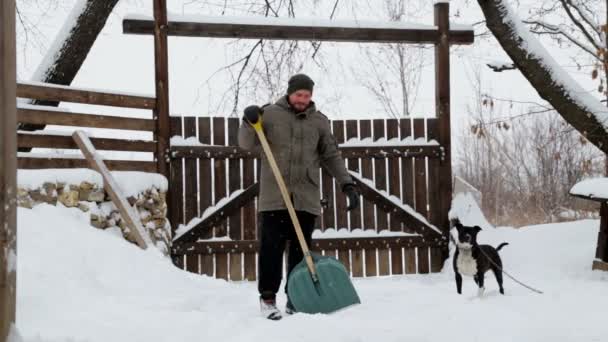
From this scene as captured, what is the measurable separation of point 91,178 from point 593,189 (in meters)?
4.82

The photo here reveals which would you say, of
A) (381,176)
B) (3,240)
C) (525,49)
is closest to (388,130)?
(381,176)

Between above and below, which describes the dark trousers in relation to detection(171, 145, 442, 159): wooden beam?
below

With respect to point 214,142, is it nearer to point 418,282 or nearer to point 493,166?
point 418,282

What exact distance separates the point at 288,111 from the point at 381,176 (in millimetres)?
3739

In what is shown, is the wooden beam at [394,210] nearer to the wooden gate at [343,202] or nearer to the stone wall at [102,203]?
the wooden gate at [343,202]

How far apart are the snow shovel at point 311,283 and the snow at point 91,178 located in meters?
2.52

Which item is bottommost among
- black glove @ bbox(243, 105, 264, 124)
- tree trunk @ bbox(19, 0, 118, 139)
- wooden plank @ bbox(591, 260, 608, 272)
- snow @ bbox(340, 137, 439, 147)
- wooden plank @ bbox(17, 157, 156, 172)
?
wooden plank @ bbox(591, 260, 608, 272)

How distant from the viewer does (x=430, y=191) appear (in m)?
8.41

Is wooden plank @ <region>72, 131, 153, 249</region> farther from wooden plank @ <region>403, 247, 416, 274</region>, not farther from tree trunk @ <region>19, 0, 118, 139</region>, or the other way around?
wooden plank @ <region>403, 247, 416, 274</region>

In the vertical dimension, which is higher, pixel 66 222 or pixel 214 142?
pixel 214 142

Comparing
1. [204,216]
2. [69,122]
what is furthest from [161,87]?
[204,216]

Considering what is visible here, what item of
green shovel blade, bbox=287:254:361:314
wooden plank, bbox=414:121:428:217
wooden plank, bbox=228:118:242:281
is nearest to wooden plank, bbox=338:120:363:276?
wooden plank, bbox=414:121:428:217

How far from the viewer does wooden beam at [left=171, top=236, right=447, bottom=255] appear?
781 cm

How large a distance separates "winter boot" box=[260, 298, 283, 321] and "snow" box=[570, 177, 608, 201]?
3667 millimetres
